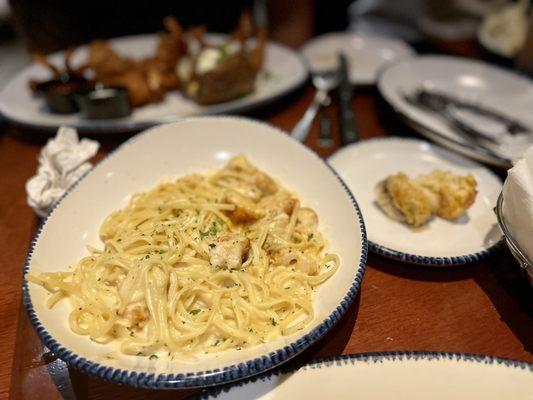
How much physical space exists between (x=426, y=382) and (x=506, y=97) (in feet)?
10.1

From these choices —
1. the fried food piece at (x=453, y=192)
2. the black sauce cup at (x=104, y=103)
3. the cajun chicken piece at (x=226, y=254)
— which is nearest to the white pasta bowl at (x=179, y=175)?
the cajun chicken piece at (x=226, y=254)

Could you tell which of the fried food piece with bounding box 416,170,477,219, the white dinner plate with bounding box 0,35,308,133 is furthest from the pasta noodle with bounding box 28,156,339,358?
the white dinner plate with bounding box 0,35,308,133

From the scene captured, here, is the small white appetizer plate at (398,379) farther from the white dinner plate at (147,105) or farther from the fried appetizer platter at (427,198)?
the white dinner plate at (147,105)

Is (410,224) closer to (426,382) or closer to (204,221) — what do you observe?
(426,382)

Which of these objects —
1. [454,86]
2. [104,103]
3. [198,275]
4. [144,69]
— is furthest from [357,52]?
[198,275]

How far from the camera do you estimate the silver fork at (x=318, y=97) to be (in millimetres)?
3475

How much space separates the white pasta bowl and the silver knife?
660 mm

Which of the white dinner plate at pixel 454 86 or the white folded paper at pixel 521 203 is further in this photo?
the white dinner plate at pixel 454 86

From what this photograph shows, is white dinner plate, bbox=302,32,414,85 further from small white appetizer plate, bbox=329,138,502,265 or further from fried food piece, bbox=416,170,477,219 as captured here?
fried food piece, bbox=416,170,477,219

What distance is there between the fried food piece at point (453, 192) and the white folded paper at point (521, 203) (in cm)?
41

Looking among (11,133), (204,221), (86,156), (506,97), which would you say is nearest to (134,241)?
(204,221)

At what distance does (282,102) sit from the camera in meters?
3.92

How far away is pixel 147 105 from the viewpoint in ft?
12.6

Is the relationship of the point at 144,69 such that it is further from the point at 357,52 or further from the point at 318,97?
the point at 357,52
